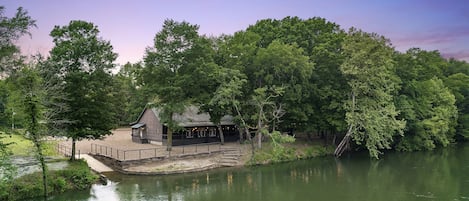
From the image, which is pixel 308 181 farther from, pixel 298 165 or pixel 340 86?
pixel 340 86

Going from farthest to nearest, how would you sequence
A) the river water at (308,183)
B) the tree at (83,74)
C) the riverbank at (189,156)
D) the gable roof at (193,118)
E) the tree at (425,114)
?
the tree at (425,114), the gable roof at (193,118), the riverbank at (189,156), the tree at (83,74), the river water at (308,183)

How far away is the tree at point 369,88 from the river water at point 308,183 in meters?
2.91

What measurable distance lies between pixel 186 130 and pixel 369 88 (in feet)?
57.5

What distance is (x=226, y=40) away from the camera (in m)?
34.6

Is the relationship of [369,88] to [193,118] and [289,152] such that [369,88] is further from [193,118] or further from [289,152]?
[193,118]

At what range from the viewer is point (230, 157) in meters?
30.2

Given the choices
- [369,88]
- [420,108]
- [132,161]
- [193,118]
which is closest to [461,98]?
[420,108]

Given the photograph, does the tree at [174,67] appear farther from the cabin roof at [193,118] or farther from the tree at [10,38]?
the tree at [10,38]

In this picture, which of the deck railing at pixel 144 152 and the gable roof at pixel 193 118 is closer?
the deck railing at pixel 144 152

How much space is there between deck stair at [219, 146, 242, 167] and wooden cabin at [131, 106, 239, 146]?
491cm

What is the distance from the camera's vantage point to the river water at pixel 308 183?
789 inches

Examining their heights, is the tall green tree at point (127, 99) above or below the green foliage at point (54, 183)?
above

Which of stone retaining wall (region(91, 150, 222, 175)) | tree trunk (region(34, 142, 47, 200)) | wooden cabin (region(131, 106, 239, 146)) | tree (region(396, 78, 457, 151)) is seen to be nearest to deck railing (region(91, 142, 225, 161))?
stone retaining wall (region(91, 150, 222, 175))

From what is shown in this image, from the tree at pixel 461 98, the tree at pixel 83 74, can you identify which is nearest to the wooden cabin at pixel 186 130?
the tree at pixel 83 74
